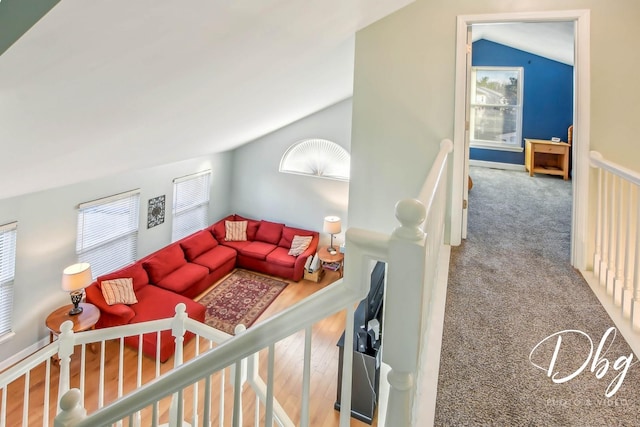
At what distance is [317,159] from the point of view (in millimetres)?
7211

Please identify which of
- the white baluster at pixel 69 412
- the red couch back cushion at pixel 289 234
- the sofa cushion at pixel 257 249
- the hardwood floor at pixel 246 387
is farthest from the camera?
the red couch back cushion at pixel 289 234

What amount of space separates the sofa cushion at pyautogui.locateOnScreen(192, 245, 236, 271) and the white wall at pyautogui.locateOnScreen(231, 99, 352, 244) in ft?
4.29

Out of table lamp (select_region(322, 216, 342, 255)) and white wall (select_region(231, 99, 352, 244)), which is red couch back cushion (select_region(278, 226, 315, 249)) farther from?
table lamp (select_region(322, 216, 342, 255))

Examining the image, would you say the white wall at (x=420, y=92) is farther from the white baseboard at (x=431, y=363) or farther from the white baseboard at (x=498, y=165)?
the white baseboard at (x=498, y=165)

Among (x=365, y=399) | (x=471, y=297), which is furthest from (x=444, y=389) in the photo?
(x=365, y=399)

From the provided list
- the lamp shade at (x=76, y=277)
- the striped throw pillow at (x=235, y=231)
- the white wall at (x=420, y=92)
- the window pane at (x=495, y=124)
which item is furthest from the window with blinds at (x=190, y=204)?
the window pane at (x=495, y=124)

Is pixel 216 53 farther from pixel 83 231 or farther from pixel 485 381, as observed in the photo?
pixel 83 231

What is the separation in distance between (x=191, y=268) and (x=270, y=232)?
5.92ft

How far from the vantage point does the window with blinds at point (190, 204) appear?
665 centimetres

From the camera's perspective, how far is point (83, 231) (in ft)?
16.5

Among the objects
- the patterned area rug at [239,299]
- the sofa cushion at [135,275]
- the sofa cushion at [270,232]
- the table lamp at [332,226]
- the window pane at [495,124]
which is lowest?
the patterned area rug at [239,299]

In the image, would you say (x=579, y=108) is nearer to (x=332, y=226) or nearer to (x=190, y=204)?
(x=332, y=226)

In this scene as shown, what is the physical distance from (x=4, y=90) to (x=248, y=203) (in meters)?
6.38

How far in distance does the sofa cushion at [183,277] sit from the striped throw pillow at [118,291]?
0.59 metres
